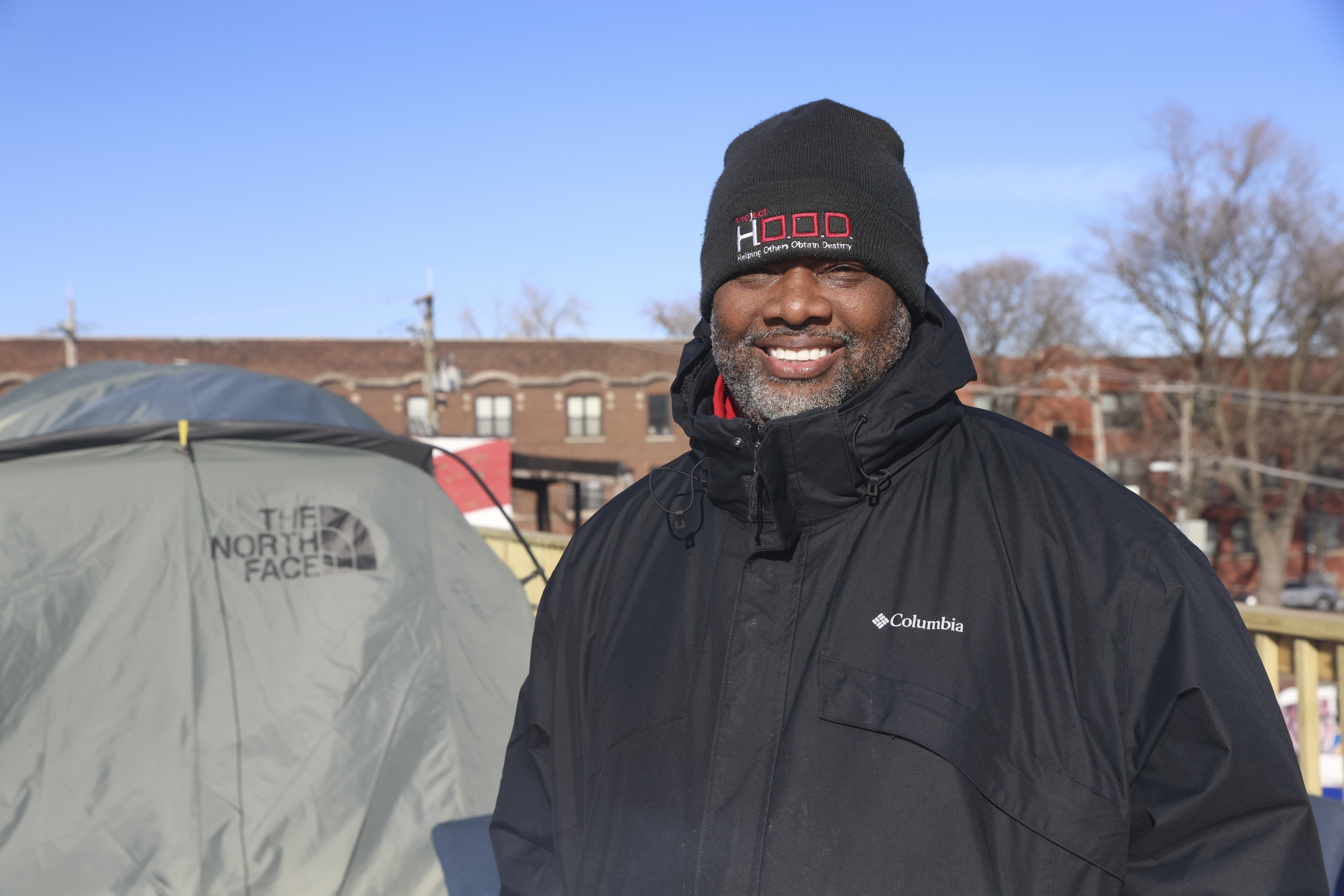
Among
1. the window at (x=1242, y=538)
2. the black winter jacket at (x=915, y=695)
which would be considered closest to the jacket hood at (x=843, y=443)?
the black winter jacket at (x=915, y=695)

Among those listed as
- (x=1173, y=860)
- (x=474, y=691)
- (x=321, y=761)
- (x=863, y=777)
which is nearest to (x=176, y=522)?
(x=321, y=761)

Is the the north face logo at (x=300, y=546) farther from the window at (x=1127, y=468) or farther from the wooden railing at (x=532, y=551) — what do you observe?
Result: the window at (x=1127, y=468)

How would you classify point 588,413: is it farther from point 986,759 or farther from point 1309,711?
point 986,759

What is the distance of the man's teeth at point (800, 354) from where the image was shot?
1706 mm

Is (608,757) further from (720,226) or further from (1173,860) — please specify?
(720,226)

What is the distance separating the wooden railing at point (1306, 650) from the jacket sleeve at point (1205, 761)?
239 cm

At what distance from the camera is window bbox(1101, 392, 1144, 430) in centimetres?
3616

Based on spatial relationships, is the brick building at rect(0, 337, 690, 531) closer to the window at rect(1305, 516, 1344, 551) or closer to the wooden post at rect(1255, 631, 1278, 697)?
the window at rect(1305, 516, 1344, 551)

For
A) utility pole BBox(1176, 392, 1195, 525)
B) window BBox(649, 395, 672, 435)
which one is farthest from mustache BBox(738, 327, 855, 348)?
window BBox(649, 395, 672, 435)

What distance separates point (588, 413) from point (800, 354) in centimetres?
3432

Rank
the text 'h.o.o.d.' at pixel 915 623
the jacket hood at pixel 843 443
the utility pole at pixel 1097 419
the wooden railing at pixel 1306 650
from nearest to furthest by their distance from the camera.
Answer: the text 'h.o.o.d.' at pixel 915 623, the jacket hood at pixel 843 443, the wooden railing at pixel 1306 650, the utility pole at pixel 1097 419

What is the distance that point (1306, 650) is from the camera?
3.42 m

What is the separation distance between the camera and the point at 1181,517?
1328 inches

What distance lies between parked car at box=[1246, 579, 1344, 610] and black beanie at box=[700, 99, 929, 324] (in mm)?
36633
